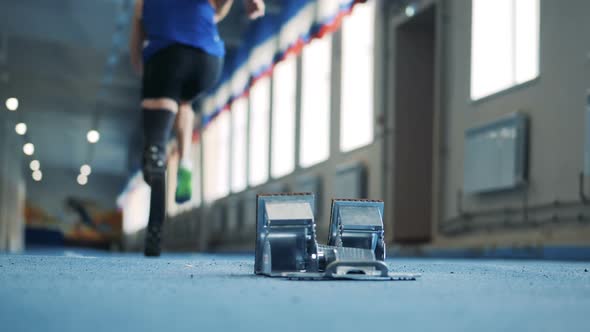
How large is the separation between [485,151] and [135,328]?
587cm

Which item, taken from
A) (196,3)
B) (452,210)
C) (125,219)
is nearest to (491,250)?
(452,210)

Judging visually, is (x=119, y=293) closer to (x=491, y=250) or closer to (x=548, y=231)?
(x=548, y=231)

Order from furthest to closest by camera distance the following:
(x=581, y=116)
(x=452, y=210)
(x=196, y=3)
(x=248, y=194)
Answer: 1. (x=248, y=194)
2. (x=452, y=210)
3. (x=581, y=116)
4. (x=196, y=3)

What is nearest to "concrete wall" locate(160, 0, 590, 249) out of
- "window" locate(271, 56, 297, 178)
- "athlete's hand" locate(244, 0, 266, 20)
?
"window" locate(271, 56, 297, 178)

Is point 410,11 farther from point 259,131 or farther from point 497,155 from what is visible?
point 259,131

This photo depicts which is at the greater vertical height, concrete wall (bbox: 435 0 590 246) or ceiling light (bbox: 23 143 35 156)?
ceiling light (bbox: 23 143 35 156)

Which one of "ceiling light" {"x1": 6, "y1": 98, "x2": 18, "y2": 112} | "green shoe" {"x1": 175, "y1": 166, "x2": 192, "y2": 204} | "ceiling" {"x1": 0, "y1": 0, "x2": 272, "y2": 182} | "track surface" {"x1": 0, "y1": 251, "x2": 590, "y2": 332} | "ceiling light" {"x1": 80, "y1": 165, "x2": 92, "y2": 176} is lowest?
"track surface" {"x1": 0, "y1": 251, "x2": 590, "y2": 332}

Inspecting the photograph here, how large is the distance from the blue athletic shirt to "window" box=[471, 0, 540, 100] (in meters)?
3.28

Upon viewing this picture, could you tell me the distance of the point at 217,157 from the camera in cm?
1777

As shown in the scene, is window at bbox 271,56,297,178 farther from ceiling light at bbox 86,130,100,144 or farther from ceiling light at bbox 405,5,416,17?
ceiling light at bbox 86,130,100,144

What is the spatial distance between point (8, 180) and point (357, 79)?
11908mm

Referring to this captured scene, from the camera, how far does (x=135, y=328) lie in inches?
35.9

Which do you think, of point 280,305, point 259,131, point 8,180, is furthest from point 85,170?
point 280,305

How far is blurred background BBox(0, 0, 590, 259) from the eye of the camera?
582 centimetres
